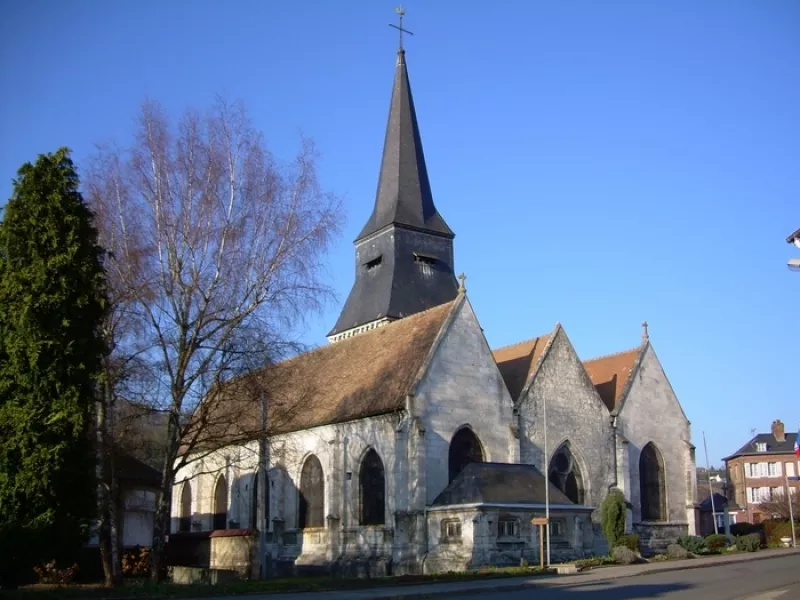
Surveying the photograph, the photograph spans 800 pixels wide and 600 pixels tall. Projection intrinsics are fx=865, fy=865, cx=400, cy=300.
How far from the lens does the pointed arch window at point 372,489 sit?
30.7 m

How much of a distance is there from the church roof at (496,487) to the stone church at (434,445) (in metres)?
0.07

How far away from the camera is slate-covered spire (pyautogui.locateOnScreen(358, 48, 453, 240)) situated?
45000 millimetres

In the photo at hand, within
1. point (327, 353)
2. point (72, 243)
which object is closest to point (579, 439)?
point (327, 353)

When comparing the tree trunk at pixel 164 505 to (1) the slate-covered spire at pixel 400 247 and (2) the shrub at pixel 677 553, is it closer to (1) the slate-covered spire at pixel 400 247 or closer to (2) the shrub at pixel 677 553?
(2) the shrub at pixel 677 553

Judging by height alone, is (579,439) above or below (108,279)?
below

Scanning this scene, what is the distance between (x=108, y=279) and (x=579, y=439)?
1994 centimetres

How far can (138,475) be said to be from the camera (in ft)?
109

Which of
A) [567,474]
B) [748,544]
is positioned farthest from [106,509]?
[748,544]

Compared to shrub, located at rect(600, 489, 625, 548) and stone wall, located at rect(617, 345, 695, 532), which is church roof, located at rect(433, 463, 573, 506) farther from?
stone wall, located at rect(617, 345, 695, 532)

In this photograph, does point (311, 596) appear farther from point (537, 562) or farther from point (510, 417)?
point (510, 417)

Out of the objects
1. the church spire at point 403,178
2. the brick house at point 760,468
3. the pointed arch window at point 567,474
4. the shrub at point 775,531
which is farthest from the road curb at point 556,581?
the brick house at point 760,468

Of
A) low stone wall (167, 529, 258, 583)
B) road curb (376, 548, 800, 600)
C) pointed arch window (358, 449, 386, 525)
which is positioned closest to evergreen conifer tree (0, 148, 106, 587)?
road curb (376, 548, 800, 600)

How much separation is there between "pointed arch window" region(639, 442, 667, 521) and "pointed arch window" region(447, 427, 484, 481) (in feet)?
33.4

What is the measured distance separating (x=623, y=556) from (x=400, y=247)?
20.9 metres
